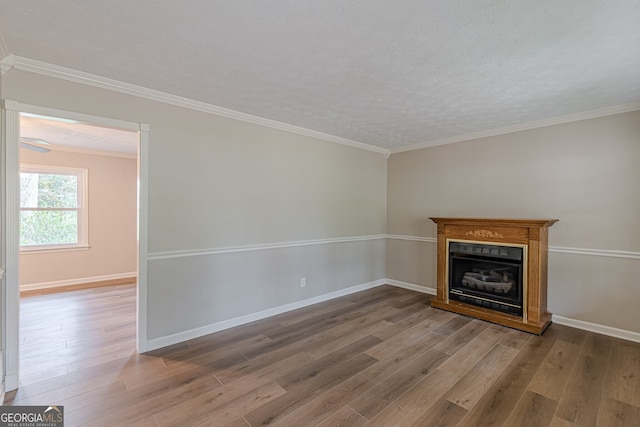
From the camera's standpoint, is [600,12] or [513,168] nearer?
[600,12]

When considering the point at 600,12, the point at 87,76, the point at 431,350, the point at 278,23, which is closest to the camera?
the point at 600,12

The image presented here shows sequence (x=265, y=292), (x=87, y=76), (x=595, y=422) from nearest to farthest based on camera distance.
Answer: (x=595, y=422)
(x=87, y=76)
(x=265, y=292)

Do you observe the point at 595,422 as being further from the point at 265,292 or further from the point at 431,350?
the point at 265,292

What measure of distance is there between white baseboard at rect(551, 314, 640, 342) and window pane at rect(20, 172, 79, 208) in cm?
783

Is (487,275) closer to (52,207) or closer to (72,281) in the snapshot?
(72,281)

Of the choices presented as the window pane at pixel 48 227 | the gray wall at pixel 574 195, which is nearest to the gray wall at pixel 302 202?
the gray wall at pixel 574 195

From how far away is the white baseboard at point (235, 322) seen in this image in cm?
291

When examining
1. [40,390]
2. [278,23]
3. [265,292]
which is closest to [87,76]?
[278,23]

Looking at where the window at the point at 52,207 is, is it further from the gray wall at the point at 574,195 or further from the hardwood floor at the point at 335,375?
the gray wall at the point at 574,195

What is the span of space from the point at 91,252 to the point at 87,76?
4.30 m

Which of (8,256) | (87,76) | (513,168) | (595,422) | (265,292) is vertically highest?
(87,76)

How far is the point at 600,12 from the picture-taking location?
1.63 metres

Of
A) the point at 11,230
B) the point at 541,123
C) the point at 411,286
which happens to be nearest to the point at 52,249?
the point at 11,230

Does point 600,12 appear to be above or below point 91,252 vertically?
above
